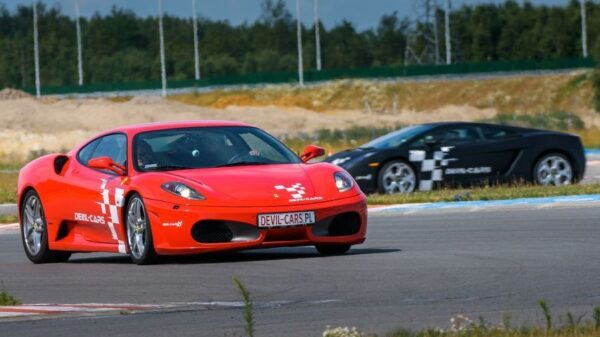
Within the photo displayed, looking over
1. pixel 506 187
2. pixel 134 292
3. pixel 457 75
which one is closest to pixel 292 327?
pixel 134 292

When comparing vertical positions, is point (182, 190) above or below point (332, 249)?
above

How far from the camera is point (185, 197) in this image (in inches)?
473

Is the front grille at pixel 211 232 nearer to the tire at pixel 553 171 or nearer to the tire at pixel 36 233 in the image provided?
the tire at pixel 36 233

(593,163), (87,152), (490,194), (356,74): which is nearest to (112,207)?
(87,152)

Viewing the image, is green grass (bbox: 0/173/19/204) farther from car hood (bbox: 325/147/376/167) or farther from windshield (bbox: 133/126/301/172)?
windshield (bbox: 133/126/301/172)

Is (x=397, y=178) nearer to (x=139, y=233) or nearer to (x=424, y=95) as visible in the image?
(x=139, y=233)

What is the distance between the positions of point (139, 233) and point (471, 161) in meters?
10.9

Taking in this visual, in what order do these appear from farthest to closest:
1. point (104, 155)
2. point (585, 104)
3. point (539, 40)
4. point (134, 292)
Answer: point (539, 40)
point (585, 104)
point (104, 155)
point (134, 292)

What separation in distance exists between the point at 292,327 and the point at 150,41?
158m

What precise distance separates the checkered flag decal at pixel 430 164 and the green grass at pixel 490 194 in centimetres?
101

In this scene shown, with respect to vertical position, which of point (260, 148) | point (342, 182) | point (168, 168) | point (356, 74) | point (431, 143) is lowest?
point (431, 143)

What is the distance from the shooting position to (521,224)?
49.7 feet

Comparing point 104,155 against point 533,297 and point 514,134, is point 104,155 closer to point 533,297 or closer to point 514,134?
point 533,297

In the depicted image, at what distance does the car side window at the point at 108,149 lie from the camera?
43.0 feet
